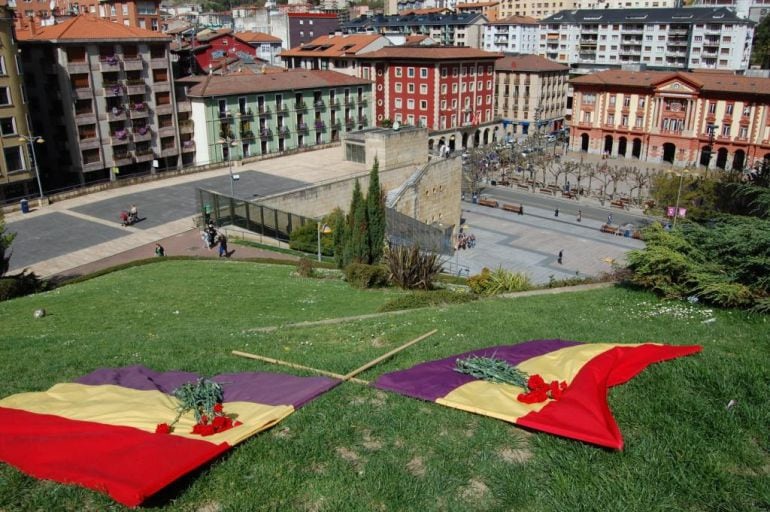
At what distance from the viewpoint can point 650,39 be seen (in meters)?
111

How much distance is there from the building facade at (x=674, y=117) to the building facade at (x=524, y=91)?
25.8ft

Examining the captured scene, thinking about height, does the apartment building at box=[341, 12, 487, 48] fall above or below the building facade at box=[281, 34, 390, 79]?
above

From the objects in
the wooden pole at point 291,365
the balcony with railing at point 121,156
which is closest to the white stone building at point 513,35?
the balcony with railing at point 121,156

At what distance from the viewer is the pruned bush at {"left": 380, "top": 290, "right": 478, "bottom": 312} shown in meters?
Result: 21.2

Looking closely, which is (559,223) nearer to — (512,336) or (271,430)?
(512,336)

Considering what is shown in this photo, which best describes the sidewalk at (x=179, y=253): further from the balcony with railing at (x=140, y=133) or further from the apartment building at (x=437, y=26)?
the apartment building at (x=437, y=26)

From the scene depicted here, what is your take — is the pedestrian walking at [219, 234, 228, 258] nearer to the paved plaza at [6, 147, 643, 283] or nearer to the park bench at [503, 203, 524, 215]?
the paved plaza at [6, 147, 643, 283]

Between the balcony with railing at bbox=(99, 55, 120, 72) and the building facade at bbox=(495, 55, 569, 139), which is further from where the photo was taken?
the building facade at bbox=(495, 55, 569, 139)

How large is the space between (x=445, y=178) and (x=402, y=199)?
6.66 metres

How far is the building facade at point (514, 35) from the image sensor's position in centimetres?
12350

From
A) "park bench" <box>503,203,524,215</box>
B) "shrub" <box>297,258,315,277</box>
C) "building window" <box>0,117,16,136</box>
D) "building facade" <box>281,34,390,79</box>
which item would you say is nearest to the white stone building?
"building facade" <box>281,34,390,79</box>

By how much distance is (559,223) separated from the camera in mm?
55906

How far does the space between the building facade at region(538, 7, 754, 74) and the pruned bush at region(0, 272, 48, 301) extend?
303ft

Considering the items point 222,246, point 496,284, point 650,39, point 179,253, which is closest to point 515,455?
point 496,284
